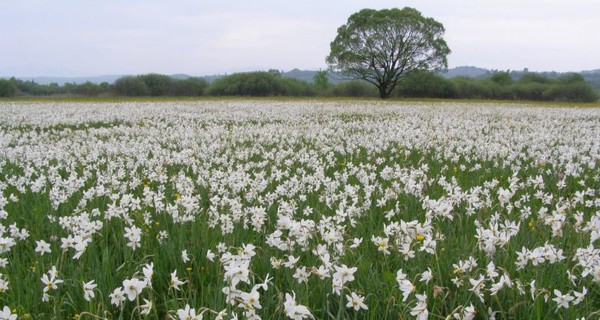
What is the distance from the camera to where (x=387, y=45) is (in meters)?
57.6

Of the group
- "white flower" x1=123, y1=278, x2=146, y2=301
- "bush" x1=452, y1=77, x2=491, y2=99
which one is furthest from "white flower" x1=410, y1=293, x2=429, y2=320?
"bush" x1=452, y1=77, x2=491, y2=99

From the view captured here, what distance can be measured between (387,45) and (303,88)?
70.0ft

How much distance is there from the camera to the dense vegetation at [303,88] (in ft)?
205

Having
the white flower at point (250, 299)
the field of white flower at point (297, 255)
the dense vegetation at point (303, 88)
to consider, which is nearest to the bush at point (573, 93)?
the dense vegetation at point (303, 88)

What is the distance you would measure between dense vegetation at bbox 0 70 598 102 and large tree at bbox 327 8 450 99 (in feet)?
11.5

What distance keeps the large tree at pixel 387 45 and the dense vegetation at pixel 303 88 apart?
3.52m

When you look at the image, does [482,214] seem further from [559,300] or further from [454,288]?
[559,300]

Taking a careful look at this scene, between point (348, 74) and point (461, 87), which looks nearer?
point (348, 74)

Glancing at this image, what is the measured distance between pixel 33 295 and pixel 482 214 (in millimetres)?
3965

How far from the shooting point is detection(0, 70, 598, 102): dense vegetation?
62438mm

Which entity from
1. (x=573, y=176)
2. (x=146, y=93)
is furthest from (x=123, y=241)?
(x=146, y=93)

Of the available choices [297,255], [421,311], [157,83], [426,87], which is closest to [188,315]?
[421,311]

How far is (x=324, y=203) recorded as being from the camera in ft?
17.6

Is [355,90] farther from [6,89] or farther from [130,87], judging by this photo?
[6,89]
